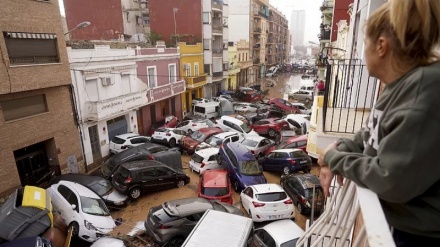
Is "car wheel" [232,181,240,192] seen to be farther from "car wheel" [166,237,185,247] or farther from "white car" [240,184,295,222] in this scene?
"car wheel" [166,237,185,247]

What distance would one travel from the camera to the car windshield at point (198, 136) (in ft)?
57.2

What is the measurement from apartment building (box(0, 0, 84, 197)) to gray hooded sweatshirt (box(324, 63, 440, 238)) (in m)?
13.3

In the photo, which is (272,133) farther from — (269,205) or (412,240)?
(412,240)

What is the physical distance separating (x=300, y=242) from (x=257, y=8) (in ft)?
176

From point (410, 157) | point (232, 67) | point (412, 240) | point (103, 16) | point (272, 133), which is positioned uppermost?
point (103, 16)

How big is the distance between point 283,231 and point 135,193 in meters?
6.62

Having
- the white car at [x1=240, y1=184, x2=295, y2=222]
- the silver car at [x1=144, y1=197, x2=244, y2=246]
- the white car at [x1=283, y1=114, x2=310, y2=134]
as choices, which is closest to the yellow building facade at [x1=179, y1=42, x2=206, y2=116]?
the white car at [x1=283, y1=114, x2=310, y2=134]

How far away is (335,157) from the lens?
1.44 m

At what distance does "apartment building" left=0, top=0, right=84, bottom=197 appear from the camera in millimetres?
11125

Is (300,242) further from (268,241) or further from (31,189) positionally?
(31,189)

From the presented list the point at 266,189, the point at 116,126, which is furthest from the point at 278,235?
the point at 116,126

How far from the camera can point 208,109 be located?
25125mm

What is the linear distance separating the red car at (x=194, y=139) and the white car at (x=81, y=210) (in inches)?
303

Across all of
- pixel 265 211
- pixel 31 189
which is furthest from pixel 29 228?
pixel 265 211
